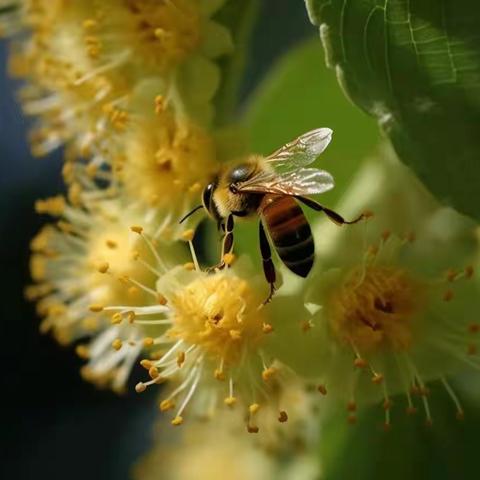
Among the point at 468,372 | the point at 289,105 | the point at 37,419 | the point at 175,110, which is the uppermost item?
the point at 175,110

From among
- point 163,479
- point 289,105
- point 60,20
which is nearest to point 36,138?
point 60,20

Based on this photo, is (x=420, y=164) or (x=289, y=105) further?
(x=289, y=105)

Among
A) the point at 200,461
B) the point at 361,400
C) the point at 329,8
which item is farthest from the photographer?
the point at 200,461

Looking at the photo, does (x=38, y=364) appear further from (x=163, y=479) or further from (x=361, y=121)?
(x=361, y=121)

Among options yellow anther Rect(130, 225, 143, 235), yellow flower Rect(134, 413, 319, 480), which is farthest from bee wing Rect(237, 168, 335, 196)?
yellow flower Rect(134, 413, 319, 480)

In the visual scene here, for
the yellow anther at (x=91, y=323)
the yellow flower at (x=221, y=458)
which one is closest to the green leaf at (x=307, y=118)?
the yellow anther at (x=91, y=323)

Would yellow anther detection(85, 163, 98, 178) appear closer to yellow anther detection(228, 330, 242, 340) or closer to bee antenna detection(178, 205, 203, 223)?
bee antenna detection(178, 205, 203, 223)

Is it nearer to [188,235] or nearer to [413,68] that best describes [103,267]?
[188,235]

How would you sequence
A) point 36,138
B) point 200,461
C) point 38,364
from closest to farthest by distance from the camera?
point 36,138 → point 200,461 → point 38,364
